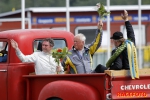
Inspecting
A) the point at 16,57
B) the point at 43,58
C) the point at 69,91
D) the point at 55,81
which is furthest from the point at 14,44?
the point at 69,91

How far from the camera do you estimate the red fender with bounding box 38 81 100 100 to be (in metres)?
9.89

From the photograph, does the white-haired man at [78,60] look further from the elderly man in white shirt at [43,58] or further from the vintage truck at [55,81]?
the vintage truck at [55,81]

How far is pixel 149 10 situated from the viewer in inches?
1171

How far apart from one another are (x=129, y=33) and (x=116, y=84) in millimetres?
1519

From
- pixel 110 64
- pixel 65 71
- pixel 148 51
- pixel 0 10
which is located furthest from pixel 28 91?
pixel 0 10

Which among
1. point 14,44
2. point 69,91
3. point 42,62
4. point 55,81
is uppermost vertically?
point 14,44

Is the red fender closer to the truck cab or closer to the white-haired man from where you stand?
the white-haired man

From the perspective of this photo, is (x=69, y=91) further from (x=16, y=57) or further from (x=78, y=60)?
(x=16, y=57)

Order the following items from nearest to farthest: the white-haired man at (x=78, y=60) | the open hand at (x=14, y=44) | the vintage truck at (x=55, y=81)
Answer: the vintage truck at (x=55, y=81) < the white-haired man at (x=78, y=60) < the open hand at (x=14, y=44)

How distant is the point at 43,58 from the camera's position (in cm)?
1113

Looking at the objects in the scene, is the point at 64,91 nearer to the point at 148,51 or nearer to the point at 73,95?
the point at 73,95

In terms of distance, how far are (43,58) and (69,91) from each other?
127 cm

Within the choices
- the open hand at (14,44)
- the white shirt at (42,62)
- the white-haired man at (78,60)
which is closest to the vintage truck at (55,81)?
the white shirt at (42,62)

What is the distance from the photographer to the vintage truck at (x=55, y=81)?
32.3 ft
